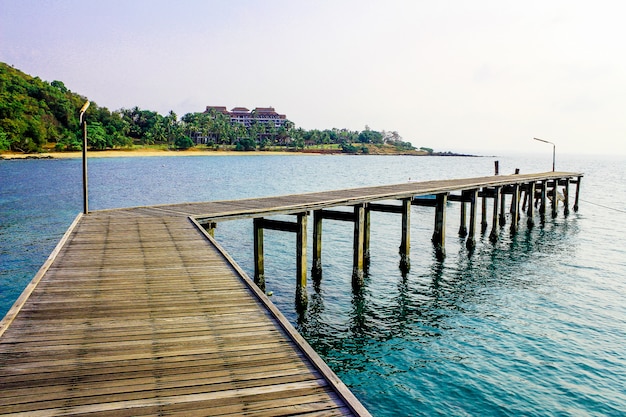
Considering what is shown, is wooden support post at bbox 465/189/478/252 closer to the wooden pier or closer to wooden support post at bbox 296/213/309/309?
wooden support post at bbox 296/213/309/309

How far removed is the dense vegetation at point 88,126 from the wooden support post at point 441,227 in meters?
93.5

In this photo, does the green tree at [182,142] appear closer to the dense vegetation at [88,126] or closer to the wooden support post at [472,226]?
the dense vegetation at [88,126]

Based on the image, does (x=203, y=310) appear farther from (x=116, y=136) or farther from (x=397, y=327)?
(x=116, y=136)

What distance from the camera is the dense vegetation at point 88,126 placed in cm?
9525

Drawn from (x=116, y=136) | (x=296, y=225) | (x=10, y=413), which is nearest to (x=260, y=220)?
(x=296, y=225)

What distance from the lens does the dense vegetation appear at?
95250mm

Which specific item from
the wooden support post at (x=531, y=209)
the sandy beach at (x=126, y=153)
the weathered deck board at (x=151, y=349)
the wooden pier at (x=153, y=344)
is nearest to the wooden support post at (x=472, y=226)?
the wooden support post at (x=531, y=209)

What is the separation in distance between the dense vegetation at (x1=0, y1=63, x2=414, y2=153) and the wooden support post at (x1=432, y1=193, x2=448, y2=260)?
3680 inches

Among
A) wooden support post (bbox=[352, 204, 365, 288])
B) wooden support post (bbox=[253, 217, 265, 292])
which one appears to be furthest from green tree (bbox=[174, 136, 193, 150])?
wooden support post (bbox=[253, 217, 265, 292])

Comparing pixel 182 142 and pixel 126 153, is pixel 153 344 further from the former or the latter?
pixel 182 142

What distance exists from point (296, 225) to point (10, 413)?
11.1 meters

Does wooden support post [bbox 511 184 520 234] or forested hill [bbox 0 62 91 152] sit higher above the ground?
forested hill [bbox 0 62 91 152]

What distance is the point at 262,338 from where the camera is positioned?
588 cm

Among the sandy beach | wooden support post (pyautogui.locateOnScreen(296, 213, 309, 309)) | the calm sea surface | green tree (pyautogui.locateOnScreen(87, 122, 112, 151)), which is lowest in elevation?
the calm sea surface
